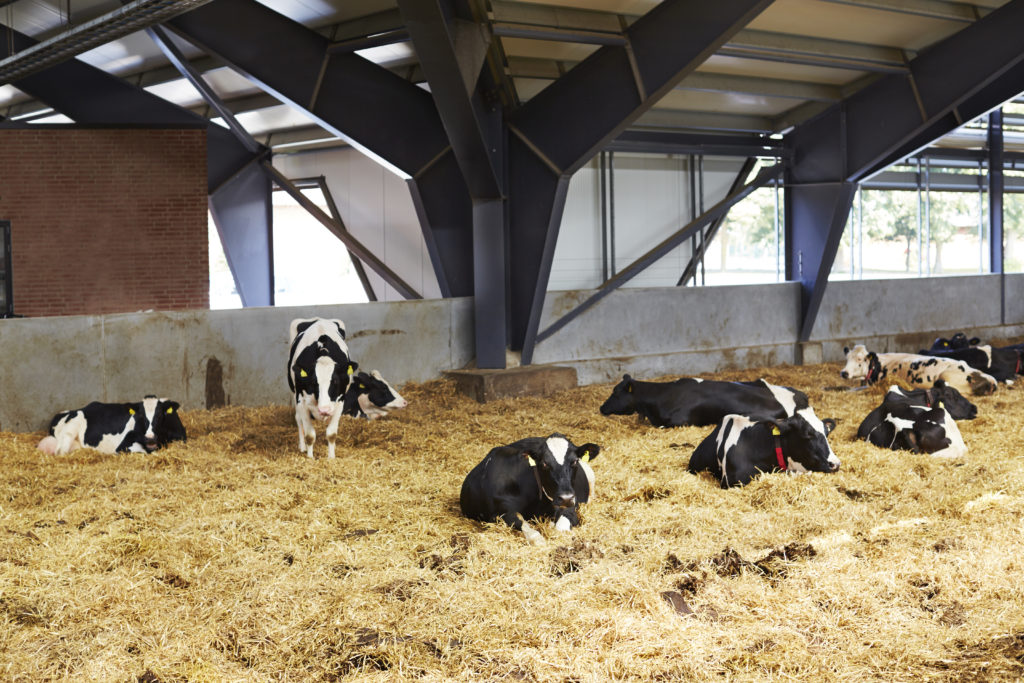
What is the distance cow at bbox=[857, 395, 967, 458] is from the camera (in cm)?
738

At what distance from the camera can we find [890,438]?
25.2ft

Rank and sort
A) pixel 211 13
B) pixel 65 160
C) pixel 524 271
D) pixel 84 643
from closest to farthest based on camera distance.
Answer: pixel 84 643, pixel 211 13, pixel 524 271, pixel 65 160

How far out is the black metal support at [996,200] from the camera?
17.3m

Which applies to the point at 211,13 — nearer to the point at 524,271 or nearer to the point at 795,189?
the point at 524,271

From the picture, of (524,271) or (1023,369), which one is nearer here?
(524,271)

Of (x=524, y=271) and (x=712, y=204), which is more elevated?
(x=712, y=204)

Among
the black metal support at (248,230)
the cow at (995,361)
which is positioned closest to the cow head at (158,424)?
the black metal support at (248,230)

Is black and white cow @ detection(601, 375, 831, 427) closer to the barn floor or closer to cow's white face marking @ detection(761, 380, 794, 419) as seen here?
cow's white face marking @ detection(761, 380, 794, 419)

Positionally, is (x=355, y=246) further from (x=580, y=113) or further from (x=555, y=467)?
(x=555, y=467)

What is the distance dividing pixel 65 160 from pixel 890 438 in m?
11.5

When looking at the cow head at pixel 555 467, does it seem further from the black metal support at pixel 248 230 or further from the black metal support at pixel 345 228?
the black metal support at pixel 345 228

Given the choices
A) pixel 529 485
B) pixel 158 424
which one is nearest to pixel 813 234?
pixel 158 424

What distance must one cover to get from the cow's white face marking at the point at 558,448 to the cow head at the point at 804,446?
2042 mm

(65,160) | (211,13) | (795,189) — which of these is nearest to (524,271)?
(211,13)
